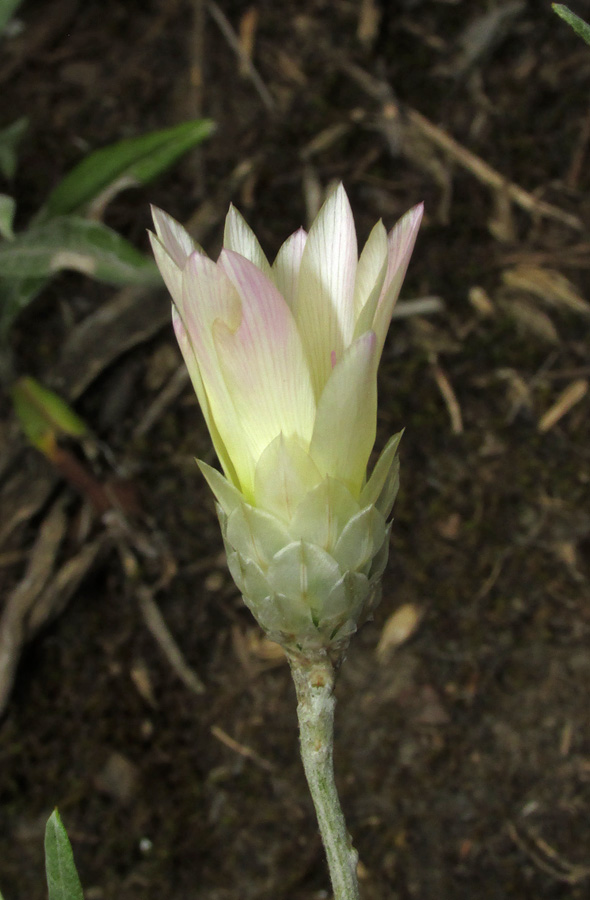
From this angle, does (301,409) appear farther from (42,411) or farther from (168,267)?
(42,411)

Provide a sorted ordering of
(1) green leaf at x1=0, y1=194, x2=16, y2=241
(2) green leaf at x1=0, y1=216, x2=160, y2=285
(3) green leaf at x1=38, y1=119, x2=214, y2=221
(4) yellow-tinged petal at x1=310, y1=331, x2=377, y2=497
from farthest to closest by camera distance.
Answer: (3) green leaf at x1=38, y1=119, x2=214, y2=221 → (2) green leaf at x1=0, y1=216, x2=160, y2=285 → (1) green leaf at x1=0, y1=194, x2=16, y2=241 → (4) yellow-tinged petal at x1=310, y1=331, x2=377, y2=497

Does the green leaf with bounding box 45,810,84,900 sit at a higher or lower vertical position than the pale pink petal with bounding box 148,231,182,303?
lower

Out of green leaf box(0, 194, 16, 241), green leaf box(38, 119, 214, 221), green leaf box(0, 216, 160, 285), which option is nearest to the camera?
green leaf box(0, 194, 16, 241)

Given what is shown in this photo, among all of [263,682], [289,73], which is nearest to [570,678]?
[263,682]

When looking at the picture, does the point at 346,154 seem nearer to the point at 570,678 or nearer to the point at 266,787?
the point at 570,678

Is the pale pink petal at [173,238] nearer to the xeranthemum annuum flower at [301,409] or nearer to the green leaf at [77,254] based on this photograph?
the xeranthemum annuum flower at [301,409]

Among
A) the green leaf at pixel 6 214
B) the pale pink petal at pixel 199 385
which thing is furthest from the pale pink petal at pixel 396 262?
the green leaf at pixel 6 214

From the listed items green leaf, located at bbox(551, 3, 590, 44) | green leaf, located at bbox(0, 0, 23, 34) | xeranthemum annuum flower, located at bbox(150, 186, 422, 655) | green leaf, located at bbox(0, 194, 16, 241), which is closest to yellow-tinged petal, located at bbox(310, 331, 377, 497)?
xeranthemum annuum flower, located at bbox(150, 186, 422, 655)

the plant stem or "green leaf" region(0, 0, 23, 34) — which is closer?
Result: the plant stem

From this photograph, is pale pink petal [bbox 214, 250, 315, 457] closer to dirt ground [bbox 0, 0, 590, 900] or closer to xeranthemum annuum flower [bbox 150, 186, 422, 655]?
xeranthemum annuum flower [bbox 150, 186, 422, 655]
